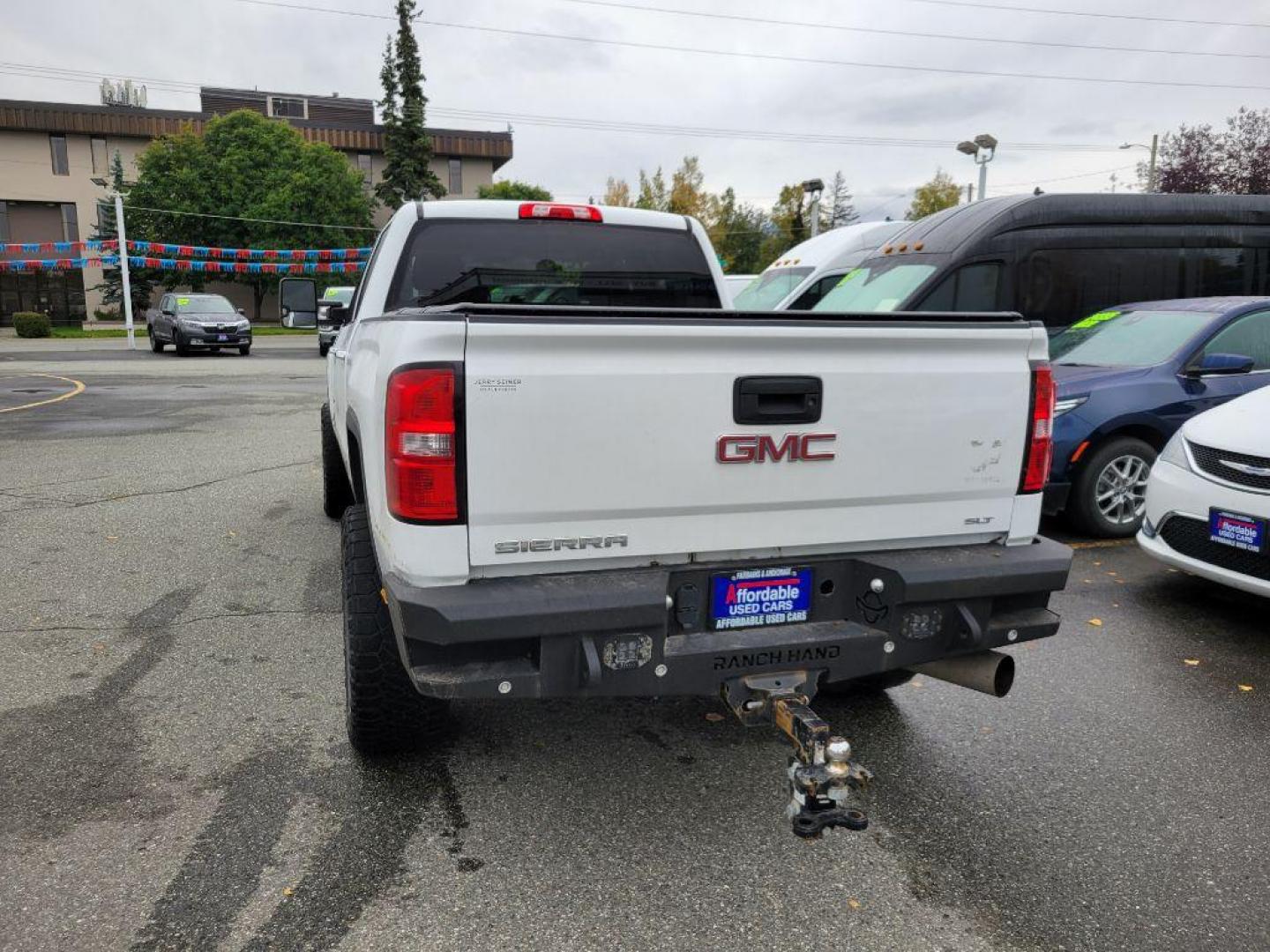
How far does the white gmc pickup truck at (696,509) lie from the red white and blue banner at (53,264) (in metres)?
46.3

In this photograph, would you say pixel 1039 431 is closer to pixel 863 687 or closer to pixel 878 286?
pixel 863 687

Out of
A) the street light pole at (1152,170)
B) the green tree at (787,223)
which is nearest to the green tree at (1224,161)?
the street light pole at (1152,170)

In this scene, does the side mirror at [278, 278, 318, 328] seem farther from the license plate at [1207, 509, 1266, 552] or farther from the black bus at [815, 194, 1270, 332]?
the license plate at [1207, 509, 1266, 552]

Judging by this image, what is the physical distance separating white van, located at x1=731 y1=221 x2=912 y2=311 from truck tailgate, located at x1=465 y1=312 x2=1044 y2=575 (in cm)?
865

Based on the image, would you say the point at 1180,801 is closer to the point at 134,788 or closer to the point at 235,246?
the point at 134,788

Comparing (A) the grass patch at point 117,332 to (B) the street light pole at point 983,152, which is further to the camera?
(A) the grass patch at point 117,332

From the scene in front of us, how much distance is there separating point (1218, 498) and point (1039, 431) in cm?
236

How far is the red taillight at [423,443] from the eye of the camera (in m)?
2.42

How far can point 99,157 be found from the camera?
5128 centimetres

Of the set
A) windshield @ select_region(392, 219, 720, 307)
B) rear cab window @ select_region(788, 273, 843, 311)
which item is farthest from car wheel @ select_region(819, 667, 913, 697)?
rear cab window @ select_region(788, 273, 843, 311)

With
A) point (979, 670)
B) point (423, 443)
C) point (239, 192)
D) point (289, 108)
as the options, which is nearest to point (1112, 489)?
point (979, 670)

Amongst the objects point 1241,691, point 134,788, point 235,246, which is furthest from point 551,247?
point 235,246

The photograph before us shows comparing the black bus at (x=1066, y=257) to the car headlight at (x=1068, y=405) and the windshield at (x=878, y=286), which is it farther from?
the car headlight at (x=1068, y=405)

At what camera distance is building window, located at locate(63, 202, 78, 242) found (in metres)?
51.2
